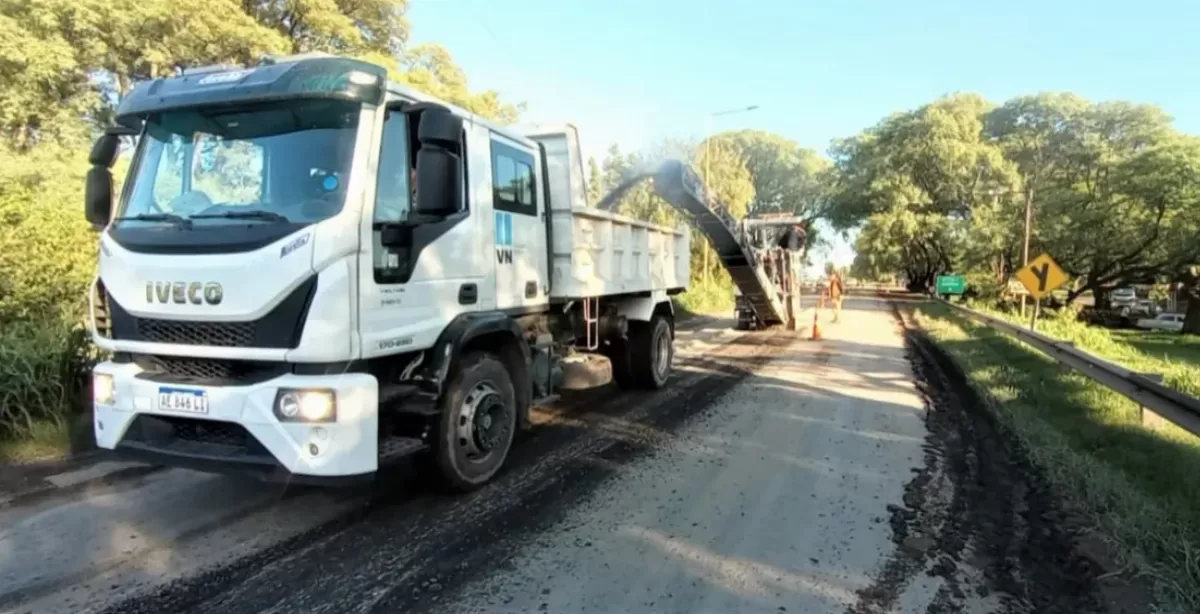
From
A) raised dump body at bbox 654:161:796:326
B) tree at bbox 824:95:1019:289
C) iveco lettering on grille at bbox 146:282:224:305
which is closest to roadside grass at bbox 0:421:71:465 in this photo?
iveco lettering on grille at bbox 146:282:224:305

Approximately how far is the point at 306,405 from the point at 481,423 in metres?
1.45

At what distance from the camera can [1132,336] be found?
30.8 metres

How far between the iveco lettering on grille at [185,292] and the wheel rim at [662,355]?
596cm

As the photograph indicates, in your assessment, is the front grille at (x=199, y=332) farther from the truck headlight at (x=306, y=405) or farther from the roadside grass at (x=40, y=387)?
the roadside grass at (x=40, y=387)

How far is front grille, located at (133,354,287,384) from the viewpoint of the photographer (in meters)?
4.09

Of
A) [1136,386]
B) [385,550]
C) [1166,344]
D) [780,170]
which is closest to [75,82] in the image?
[385,550]

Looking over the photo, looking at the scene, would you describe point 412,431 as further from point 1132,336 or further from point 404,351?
point 1132,336

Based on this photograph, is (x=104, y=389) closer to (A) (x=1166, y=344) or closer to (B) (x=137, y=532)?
(B) (x=137, y=532)

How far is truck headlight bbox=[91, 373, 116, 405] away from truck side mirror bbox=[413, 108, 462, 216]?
2.12m

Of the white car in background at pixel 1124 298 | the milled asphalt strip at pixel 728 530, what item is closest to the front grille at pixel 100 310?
the milled asphalt strip at pixel 728 530

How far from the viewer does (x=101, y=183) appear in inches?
189

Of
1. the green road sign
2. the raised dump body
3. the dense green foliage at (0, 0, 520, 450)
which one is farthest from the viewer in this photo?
the green road sign

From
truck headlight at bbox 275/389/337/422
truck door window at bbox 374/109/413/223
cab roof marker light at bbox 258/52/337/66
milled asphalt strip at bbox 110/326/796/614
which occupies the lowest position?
milled asphalt strip at bbox 110/326/796/614

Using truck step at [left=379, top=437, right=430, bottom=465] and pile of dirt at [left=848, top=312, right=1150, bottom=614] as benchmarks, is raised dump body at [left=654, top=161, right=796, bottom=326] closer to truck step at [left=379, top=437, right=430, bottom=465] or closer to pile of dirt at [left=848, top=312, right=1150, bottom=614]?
pile of dirt at [left=848, top=312, right=1150, bottom=614]
